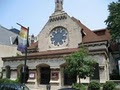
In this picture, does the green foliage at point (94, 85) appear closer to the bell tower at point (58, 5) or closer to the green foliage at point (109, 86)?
the green foliage at point (109, 86)

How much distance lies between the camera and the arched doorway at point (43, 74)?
3917 centimetres

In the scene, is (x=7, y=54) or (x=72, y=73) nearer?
(x=72, y=73)

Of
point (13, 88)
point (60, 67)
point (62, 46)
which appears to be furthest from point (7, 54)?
point (13, 88)

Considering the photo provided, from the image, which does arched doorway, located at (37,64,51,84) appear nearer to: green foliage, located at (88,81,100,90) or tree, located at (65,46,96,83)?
tree, located at (65,46,96,83)

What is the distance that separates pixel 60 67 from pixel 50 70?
7.77 ft

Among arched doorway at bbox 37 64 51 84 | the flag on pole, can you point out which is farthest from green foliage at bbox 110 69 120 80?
the flag on pole

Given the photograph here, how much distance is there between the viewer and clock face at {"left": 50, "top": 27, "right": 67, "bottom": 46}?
43812 millimetres

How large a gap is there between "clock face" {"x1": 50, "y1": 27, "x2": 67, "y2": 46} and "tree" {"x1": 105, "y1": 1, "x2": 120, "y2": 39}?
820cm

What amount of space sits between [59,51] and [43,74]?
4741 millimetres

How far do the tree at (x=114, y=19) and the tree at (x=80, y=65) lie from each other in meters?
11.5

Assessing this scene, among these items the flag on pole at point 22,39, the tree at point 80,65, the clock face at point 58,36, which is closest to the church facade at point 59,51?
the clock face at point 58,36

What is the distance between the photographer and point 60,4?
47094 millimetres

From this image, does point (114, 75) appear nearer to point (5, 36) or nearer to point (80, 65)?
point (80, 65)

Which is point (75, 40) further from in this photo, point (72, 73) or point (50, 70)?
point (72, 73)
